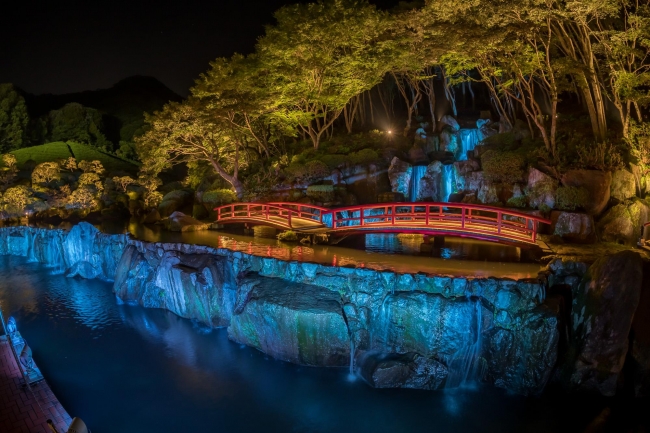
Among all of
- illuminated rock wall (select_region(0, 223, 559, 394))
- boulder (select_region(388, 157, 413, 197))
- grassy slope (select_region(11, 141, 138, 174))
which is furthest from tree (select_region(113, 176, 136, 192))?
boulder (select_region(388, 157, 413, 197))

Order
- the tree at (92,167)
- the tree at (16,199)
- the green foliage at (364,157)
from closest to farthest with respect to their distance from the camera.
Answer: the green foliage at (364,157) < the tree at (16,199) < the tree at (92,167)

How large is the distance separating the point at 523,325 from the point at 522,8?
1266cm

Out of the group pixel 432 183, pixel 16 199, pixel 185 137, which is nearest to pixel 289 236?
pixel 432 183

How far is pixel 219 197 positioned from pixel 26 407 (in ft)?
56.4

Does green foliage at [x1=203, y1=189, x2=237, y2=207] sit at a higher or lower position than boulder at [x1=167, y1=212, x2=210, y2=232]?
higher

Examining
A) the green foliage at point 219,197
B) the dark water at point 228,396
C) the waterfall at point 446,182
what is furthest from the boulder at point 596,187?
the green foliage at point 219,197

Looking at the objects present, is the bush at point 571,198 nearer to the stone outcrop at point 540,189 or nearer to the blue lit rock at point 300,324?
the stone outcrop at point 540,189

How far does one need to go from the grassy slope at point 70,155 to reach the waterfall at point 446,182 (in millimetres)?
31928

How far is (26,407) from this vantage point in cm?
A: 891

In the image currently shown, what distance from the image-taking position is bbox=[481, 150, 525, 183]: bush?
18359mm

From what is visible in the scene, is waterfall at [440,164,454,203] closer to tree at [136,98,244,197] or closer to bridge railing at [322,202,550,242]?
bridge railing at [322,202,550,242]

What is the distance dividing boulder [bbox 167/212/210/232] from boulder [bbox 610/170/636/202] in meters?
18.3

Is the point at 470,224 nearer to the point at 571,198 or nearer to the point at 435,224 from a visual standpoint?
the point at 435,224

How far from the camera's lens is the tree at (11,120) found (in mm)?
40281
